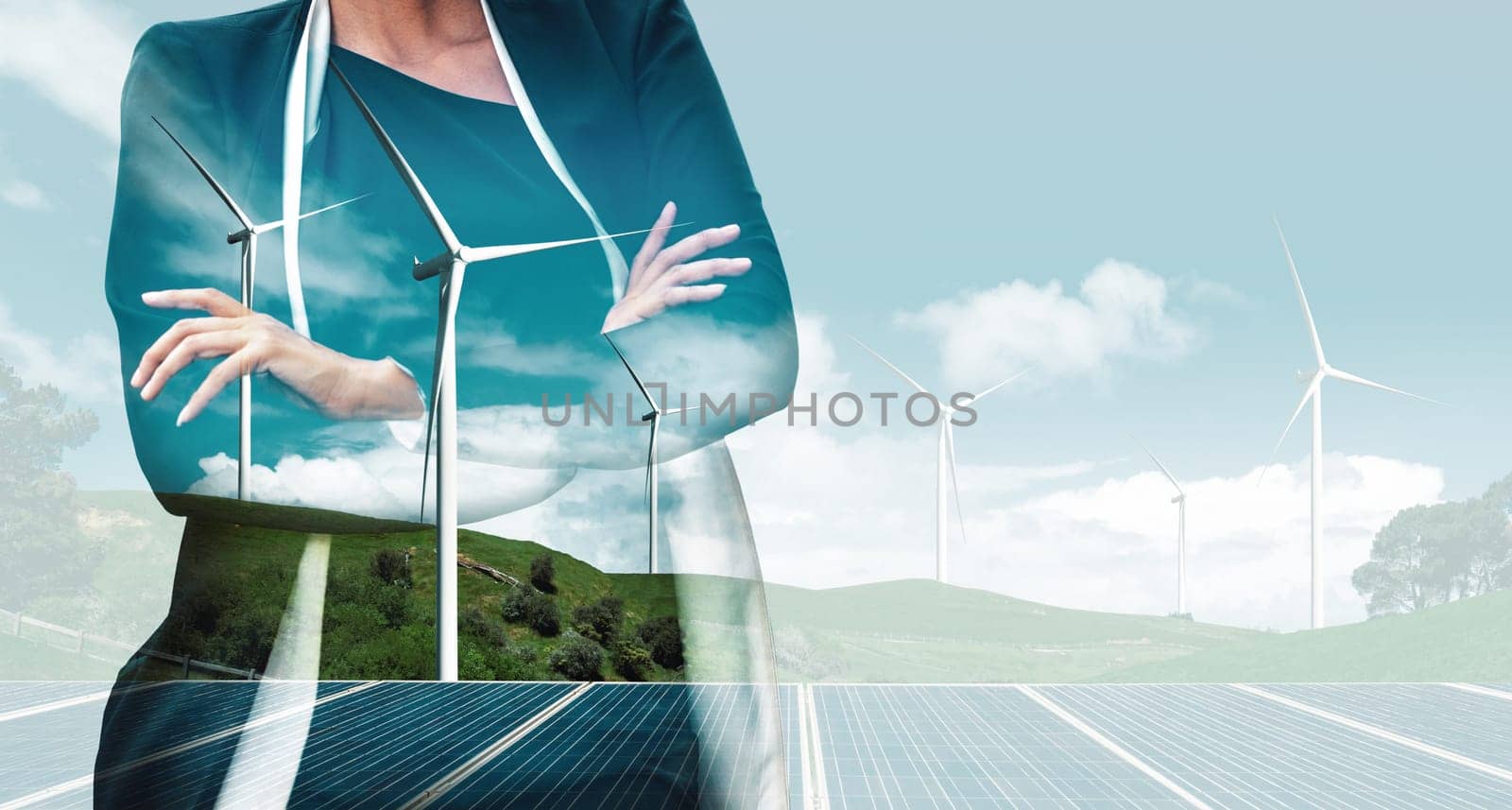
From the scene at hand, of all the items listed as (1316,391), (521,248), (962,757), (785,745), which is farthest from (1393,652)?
(521,248)

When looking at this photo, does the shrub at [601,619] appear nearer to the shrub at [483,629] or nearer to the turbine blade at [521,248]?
the shrub at [483,629]

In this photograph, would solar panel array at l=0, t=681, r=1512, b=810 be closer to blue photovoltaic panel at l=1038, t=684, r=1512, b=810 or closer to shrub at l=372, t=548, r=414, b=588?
blue photovoltaic panel at l=1038, t=684, r=1512, b=810

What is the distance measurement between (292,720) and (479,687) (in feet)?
0.83

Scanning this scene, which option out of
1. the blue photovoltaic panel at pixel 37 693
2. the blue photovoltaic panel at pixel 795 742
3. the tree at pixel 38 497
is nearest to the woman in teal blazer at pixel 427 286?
the blue photovoltaic panel at pixel 795 742

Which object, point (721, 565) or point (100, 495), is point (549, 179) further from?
point (100, 495)

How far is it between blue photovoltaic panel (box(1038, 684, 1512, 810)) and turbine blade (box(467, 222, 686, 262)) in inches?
324

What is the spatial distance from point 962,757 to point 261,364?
903cm

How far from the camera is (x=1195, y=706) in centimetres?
1312

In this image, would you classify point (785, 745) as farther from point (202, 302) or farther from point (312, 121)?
point (312, 121)

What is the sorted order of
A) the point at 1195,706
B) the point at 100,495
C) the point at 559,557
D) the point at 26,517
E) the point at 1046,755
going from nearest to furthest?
1. the point at 559,557
2. the point at 1046,755
3. the point at 1195,706
4. the point at 26,517
5. the point at 100,495

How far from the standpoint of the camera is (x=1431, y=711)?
43.7 feet

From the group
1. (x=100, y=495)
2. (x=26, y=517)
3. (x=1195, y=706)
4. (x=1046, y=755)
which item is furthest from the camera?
(x=100, y=495)

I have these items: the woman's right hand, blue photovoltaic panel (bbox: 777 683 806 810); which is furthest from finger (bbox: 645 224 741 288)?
blue photovoltaic panel (bbox: 777 683 806 810)

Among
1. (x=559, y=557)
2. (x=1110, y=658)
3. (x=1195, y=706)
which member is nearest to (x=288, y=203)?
(x=559, y=557)
